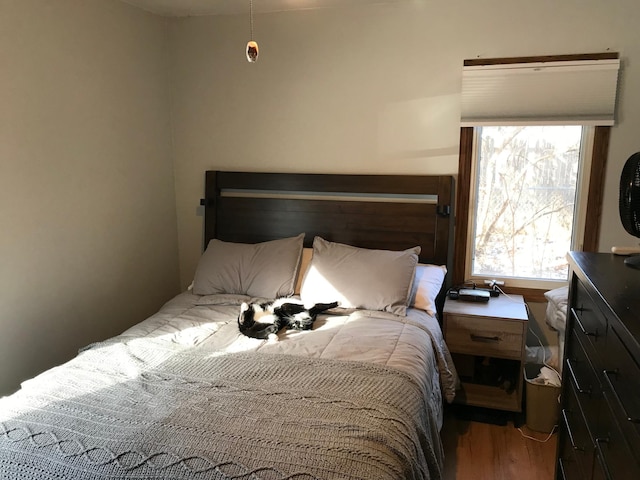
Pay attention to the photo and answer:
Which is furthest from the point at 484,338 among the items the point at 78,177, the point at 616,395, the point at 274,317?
the point at 78,177

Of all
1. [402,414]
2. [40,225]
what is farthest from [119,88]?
[402,414]

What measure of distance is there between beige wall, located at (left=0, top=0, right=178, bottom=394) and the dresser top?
7.90ft

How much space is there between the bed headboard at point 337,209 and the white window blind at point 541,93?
0.46 metres

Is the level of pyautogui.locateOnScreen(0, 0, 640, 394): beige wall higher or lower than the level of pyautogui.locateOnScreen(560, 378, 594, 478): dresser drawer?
higher

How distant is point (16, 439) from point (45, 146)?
4.95 ft

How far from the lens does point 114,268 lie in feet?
10.0

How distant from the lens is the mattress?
1.46m

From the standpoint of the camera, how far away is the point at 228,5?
3076mm

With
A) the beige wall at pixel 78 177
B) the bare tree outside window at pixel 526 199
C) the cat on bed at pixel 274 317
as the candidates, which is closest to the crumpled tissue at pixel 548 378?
the bare tree outside window at pixel 526 199

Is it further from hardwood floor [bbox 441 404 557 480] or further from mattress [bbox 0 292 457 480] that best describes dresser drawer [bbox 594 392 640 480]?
hardwood floor [bbox 441 404 557 480]

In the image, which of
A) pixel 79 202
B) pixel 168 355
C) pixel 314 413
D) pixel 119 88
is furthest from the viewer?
pixel 119 88

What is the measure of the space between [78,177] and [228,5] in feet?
4.44

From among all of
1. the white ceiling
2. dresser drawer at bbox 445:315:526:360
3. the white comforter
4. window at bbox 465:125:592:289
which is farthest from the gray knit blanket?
the white ceiling

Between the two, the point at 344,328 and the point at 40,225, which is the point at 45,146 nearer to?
the point at 40,225
